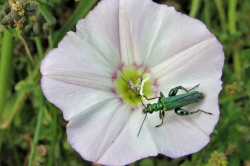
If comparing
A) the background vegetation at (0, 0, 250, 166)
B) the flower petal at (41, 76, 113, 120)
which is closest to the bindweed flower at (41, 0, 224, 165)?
the flower petal at (41, 76, 113, 120)

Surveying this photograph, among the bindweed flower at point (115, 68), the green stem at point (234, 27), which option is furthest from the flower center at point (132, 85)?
the green stem at point (234, 27)

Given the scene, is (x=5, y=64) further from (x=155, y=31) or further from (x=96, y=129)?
(x=155, y=31)

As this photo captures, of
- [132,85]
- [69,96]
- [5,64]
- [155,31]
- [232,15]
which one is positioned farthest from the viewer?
[232,15]

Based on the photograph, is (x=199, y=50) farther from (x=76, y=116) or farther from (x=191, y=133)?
(x=76, y=116)

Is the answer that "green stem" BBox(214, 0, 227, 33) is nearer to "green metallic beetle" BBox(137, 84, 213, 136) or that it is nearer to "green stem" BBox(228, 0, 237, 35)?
"green stem" BBox(228, 0, 237, 35)

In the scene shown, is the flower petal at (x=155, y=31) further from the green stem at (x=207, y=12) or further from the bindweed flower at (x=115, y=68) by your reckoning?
the green stem at (x=207, y=12)

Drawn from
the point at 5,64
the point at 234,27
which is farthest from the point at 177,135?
the point at 234,27

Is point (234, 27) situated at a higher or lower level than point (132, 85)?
higher

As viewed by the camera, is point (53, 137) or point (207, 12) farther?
point (207, 12)
